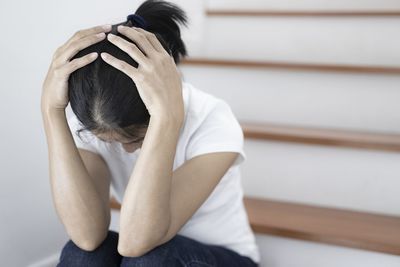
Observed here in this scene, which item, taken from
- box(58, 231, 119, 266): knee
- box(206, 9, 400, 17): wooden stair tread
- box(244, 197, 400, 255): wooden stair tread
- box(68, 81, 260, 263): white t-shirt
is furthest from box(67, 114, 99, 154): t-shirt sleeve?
box(206, 9, 400, 17): wooden stair tread

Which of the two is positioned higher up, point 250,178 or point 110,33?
point 110,33

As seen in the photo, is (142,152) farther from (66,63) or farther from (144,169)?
(66,63)

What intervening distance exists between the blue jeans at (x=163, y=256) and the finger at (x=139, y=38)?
1.24ft

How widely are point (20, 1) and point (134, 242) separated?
0.68 metres

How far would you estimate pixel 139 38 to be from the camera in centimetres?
Result: 81

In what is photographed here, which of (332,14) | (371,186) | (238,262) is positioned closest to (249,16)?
(332,14)

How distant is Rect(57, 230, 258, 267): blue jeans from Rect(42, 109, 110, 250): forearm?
0.03 metres

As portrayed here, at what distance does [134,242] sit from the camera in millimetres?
873

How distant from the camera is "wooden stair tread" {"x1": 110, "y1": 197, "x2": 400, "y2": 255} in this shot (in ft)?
3.52

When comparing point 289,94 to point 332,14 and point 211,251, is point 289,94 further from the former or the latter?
point 211,251

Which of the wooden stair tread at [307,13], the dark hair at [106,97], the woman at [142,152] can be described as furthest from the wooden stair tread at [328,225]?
the wooden stair tread at [307,13]

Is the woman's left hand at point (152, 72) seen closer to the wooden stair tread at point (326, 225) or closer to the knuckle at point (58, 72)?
the knuckle at point (58, 72)

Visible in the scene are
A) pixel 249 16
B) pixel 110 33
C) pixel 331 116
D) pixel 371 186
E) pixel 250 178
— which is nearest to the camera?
pixel 110 33

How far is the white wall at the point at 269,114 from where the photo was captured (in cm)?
119
